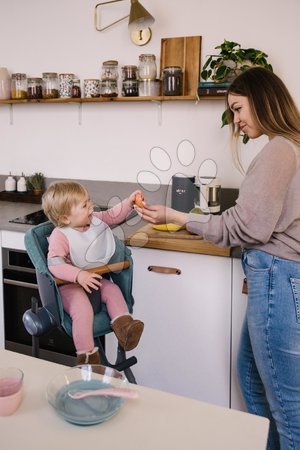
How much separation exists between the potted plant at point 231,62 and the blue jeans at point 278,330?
43.4 inches

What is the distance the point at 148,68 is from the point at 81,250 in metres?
1.40

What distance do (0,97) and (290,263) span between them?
2.14 m

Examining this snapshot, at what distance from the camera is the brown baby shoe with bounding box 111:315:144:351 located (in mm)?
1523

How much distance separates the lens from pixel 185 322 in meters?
2.14

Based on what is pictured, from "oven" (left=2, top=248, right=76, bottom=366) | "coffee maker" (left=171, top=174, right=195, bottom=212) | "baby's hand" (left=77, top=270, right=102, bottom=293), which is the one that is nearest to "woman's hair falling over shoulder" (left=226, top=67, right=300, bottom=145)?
"baby's hand" (left=77, top=270, right=102, bottom=293)

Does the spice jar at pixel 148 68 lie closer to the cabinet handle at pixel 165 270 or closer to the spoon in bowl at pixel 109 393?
the cabinet handle at pixel 165 270

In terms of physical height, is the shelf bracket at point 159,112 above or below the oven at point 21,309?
above

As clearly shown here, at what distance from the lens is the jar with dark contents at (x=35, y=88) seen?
2.79m

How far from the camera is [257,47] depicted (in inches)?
93.8

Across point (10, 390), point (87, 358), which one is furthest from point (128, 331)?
point (10, 390)

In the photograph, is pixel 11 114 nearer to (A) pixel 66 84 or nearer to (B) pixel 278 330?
(A) pixel 66 84

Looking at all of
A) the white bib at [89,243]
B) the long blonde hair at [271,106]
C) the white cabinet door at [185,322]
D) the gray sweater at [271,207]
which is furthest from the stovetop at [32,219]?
the long blonde hair at [271,106]

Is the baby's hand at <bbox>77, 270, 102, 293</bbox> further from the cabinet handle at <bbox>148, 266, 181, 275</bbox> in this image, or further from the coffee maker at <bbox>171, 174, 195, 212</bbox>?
the coffee maker at <bbox>171, 174, 195, 212</bbox>

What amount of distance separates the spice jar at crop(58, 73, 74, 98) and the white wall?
0.36 feet
